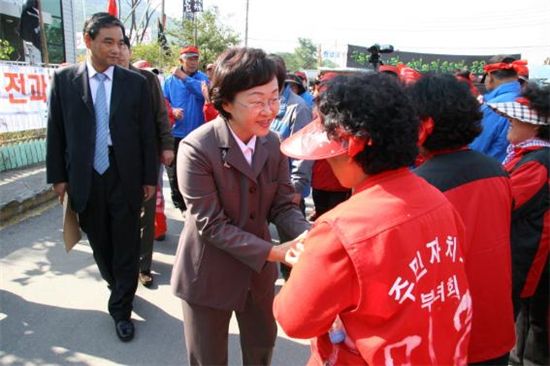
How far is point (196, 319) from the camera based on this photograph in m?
1.77

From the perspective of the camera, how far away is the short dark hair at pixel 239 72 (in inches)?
62.2

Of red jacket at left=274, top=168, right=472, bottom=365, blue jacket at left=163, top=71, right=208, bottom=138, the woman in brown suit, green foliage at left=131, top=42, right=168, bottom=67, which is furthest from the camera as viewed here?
green foliage at left=131, top=42, right=168, bottom=67

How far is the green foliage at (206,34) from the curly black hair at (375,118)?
2518cm

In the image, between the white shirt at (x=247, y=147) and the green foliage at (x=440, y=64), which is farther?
the green foliage at (x=440, y=64)

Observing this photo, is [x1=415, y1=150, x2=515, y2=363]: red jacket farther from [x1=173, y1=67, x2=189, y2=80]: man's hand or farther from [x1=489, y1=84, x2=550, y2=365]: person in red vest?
[x1=173, y1=67, x2=189, y2=80]: man's hand

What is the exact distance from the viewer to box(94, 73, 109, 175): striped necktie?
102 inches

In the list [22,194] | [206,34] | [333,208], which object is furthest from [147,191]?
[206,34]

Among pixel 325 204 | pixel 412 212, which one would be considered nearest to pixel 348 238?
pixel 412 212

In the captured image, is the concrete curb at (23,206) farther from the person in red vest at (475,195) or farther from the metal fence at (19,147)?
the person in red vest at (475,195)

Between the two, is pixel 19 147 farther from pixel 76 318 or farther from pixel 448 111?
pixel 448 111

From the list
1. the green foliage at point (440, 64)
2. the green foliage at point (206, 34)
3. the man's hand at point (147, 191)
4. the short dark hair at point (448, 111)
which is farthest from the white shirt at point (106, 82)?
the green foliage at point (206, 34)

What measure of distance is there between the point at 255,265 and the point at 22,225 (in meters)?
4.05

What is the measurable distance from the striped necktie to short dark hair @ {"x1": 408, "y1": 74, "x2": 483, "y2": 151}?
182 cm

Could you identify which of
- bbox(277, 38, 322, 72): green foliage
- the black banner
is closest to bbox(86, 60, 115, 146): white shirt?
the black banner
